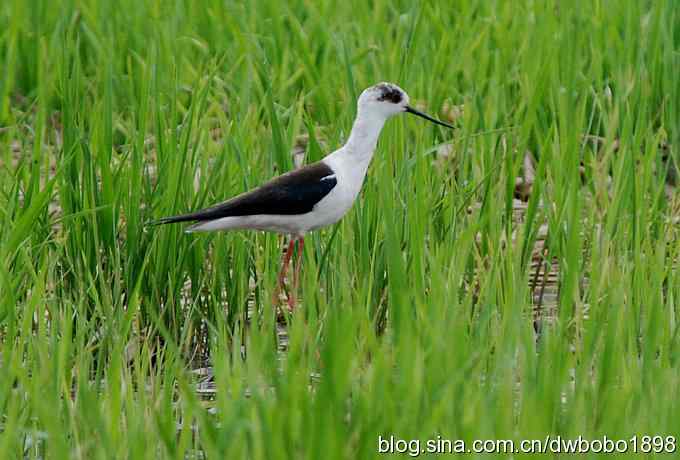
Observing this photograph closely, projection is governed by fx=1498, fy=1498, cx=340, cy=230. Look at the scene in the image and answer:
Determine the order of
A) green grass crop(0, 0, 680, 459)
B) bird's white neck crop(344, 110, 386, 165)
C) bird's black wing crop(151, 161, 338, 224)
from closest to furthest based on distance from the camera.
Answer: green grass crop(0, 0, 680, 459) → bird's black wing crop(151, 161, 338, 224) → bird's white neck crop(344, 110, 386, 165)

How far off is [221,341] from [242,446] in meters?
0.74

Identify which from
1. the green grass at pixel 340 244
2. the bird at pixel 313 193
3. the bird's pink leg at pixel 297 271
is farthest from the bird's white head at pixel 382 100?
the bird's pink leg at pixel 297 271

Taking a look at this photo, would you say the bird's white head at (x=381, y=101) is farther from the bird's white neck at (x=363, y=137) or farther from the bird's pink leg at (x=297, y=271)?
the bird's pink leg at (x=297, y=271)

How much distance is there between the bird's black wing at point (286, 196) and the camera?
4199 millimetres

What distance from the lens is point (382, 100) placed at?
4.48 m

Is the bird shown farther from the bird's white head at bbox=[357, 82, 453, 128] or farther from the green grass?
the green grass

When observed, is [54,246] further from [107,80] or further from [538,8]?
[538,8]

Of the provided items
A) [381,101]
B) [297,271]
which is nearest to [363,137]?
[381,101]

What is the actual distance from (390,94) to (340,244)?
0.48 meters

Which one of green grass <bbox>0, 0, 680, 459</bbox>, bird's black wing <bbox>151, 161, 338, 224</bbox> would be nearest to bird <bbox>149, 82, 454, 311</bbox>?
bird's black wing <bbox>151, 161, 338, 224</bbox>

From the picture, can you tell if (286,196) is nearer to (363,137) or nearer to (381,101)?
(363,137)

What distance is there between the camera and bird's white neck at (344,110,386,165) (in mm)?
4406

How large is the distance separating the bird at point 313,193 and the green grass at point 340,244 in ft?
0.38

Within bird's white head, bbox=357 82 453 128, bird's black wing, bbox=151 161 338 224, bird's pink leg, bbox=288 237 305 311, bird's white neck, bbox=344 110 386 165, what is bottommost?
bird's pink leg, bbox=288 237 305 311
